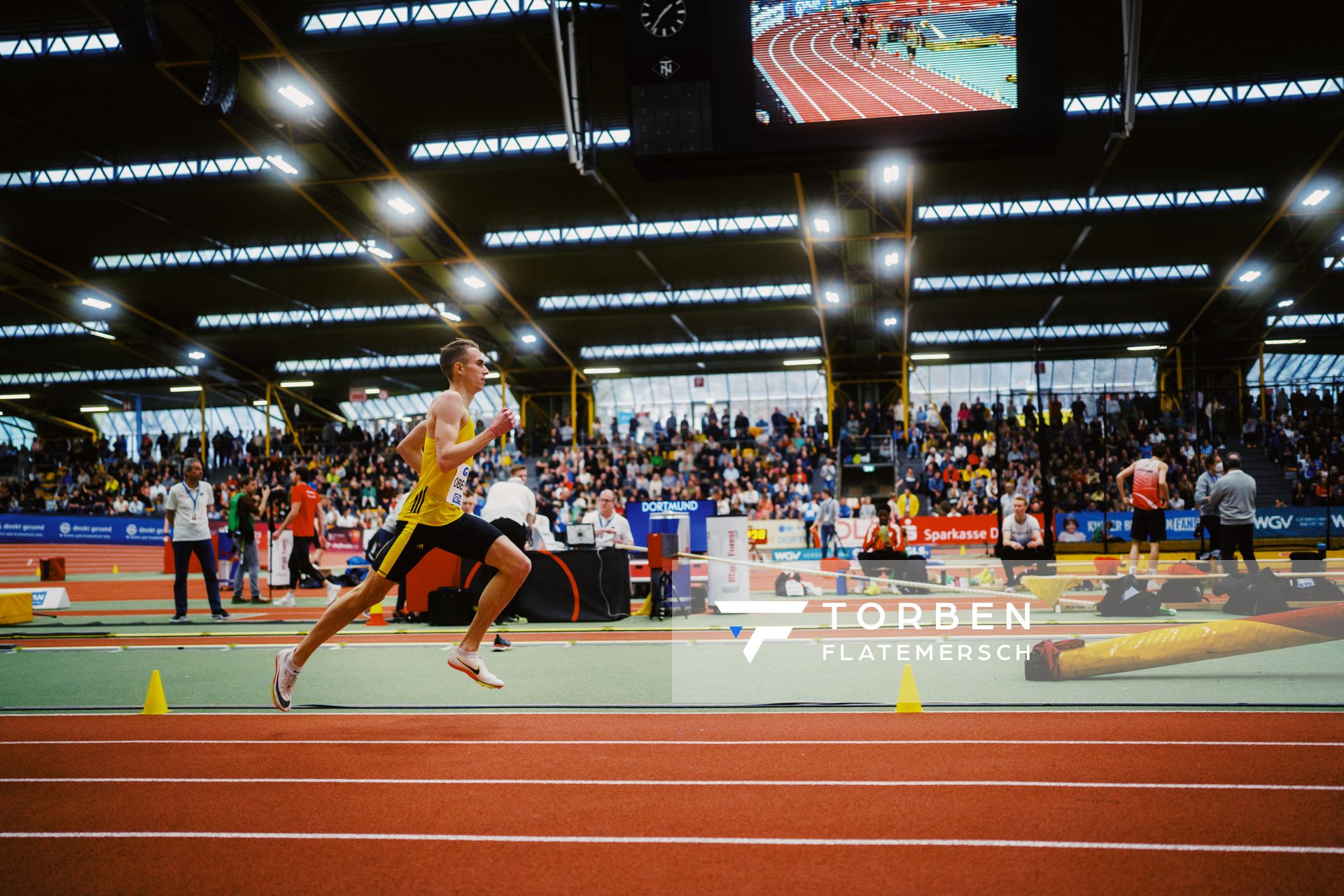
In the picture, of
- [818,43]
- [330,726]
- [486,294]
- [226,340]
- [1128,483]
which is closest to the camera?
[330,726]

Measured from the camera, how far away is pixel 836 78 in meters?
10.4

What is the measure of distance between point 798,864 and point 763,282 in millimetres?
30032

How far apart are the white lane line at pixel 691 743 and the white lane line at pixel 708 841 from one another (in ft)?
4.79

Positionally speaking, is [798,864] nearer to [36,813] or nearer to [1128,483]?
[36,813]

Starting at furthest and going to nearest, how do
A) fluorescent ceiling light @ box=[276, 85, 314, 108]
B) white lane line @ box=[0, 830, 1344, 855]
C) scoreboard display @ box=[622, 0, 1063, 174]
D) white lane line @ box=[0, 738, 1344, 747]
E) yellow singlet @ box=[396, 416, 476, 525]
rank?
fluorescent ceiling light @ box=[276, 85, 314, 108] → scoreboard display @ box=[622, 0, 1063, 174] → yellow singlet @ box=[396, 416, 476, 525] → white lane line @ box=[0, 738, 1344, 747] → white lane line @ box=[0, 830, 1344, 855]

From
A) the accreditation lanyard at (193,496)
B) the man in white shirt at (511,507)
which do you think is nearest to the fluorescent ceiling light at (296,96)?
the accreditation lanyard at (193,496)

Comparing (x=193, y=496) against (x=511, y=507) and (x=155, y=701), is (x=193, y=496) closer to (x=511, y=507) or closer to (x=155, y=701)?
(x=511, y=507)

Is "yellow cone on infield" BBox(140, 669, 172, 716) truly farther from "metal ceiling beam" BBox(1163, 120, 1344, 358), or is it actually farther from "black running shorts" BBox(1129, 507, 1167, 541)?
"metal ceiling beam" BBox(1163, 120, 1344, 358)

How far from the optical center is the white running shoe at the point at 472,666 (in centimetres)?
569

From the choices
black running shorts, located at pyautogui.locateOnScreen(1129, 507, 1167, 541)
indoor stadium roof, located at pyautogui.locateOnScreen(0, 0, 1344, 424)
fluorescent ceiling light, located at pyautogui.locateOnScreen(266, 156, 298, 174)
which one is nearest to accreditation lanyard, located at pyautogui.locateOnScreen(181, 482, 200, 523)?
indoor stadium roof, located at pyautogui.locateOnScreen(0, 0, 1344, 424)

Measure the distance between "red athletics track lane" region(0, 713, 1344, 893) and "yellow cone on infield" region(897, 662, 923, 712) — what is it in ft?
0.48

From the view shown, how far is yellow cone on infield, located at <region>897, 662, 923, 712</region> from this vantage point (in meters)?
5.68

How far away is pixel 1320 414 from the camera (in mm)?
22797

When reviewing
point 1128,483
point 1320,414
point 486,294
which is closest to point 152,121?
point 486,294
